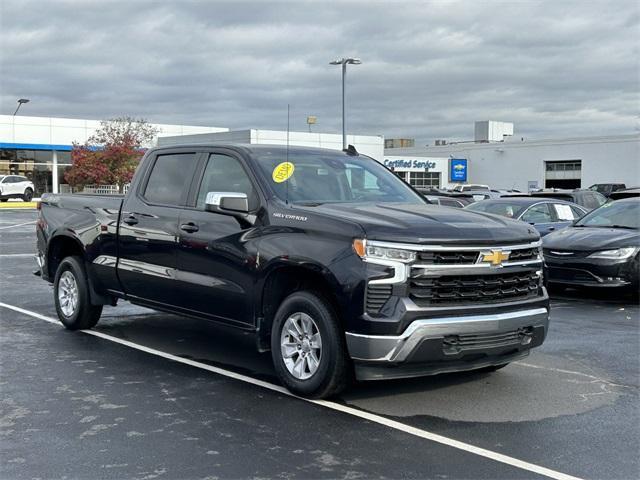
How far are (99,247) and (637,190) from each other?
10.9 meters

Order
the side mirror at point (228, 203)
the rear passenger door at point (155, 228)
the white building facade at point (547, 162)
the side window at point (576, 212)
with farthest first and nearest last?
the white building facade at point (547, 162)
the side window at point (576, 212)
the rear passenger door at point (155, 228)
the side mirror at point (228, 203)

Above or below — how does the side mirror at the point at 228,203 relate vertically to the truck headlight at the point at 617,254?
above

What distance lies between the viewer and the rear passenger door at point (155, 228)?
7.17m

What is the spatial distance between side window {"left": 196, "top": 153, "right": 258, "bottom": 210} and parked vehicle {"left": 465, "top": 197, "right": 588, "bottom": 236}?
7.87 metres

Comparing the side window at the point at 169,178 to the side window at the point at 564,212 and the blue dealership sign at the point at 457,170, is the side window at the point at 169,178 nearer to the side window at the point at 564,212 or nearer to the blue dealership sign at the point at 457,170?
the side window at the point at 564,212

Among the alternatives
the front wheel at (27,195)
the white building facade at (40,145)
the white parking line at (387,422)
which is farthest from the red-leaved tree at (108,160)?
the white parking line at (387,422)

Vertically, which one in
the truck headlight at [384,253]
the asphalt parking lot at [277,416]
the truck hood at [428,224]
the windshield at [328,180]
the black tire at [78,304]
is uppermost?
the windshield at [328,180]

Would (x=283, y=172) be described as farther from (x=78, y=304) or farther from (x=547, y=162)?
(x=547, y=162)

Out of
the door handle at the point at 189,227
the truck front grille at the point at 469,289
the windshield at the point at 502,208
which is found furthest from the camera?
the windshield at the point at 502,208

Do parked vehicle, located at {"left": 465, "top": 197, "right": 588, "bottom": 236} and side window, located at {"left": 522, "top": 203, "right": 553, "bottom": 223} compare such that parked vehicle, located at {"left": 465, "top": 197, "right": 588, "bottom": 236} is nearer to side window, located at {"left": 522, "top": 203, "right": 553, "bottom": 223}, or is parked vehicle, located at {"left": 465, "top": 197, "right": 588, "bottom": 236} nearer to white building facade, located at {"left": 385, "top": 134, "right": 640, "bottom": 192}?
side window, located at {"left": 522, "top": 203, "right": 553, "bottom": 223}

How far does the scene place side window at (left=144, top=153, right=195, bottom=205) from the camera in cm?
739

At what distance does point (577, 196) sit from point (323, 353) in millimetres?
13663

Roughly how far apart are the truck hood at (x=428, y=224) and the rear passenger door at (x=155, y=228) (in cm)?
169

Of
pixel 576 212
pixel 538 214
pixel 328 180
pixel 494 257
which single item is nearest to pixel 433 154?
pixel 576 212
